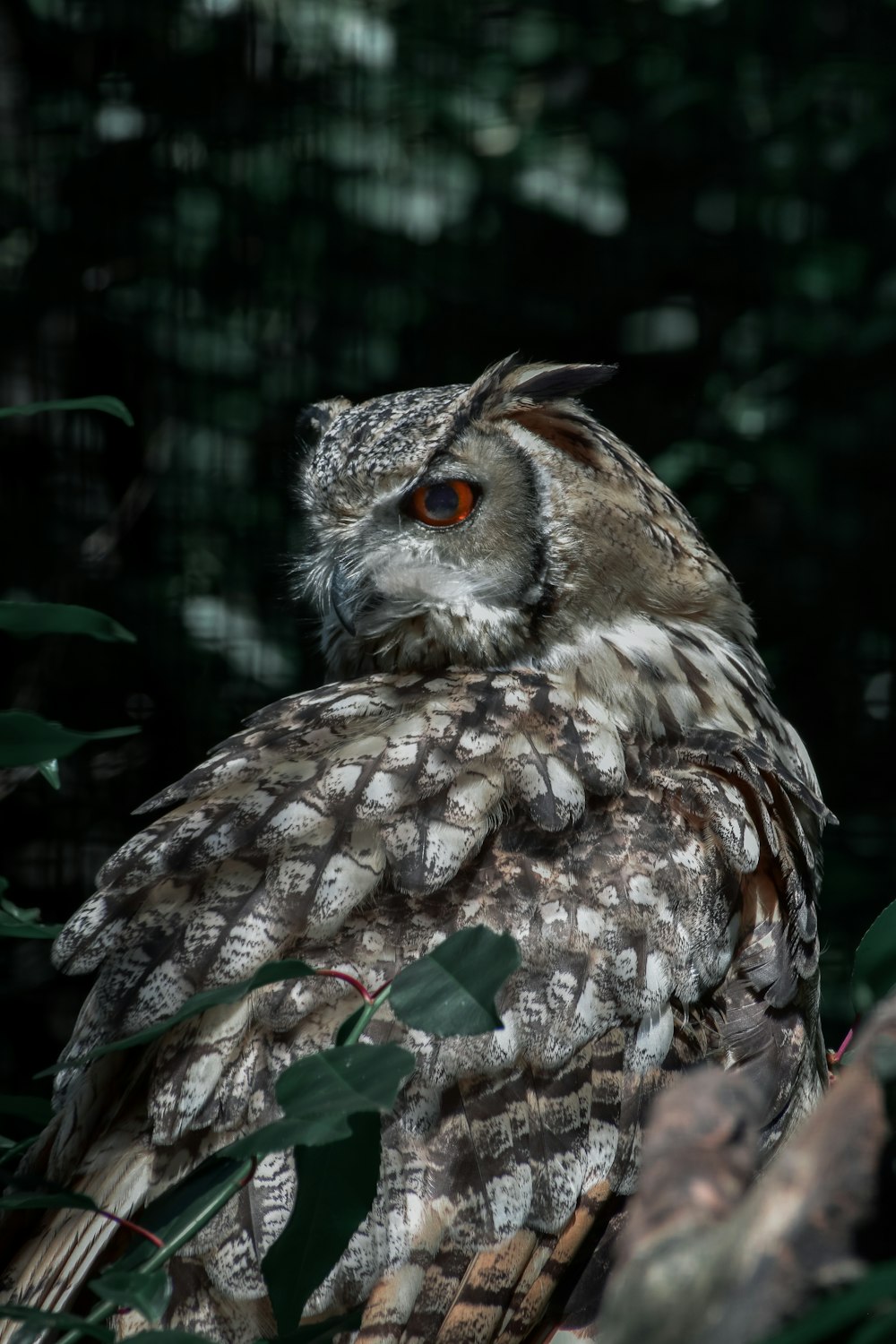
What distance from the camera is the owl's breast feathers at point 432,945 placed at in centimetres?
96

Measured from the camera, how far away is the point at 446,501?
4.50 ft

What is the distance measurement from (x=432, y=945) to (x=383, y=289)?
1.76 meters

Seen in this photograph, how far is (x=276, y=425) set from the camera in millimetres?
2512

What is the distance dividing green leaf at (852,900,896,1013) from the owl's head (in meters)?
0.86

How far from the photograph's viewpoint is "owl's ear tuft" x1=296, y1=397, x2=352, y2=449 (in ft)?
5.53

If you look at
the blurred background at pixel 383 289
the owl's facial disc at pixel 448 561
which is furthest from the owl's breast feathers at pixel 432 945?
the blurred background at pixel 383 289

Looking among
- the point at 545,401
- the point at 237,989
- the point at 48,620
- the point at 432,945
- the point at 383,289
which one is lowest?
the point at 432,945

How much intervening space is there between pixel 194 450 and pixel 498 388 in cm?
127

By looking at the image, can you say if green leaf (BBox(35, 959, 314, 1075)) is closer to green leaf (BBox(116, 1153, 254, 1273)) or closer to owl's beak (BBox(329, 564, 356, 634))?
green leaf (BBox(116, 1153, 254, 1273))

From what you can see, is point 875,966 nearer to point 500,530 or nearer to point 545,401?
point 500,530

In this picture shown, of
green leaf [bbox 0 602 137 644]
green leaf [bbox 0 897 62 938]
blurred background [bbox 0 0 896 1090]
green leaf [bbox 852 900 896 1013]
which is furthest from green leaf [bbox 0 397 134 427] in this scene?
blurred background [bbox 0 0 896 1090]

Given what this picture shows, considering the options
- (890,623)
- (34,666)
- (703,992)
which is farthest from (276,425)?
(703,992)

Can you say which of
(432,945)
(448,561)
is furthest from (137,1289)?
(448,561)

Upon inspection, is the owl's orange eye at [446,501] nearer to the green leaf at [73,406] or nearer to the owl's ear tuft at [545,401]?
the owl's ear tuft at [545,401]
